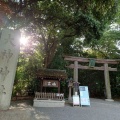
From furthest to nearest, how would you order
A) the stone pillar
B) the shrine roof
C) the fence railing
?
the shrine roof, the fence railing, the stone pillar

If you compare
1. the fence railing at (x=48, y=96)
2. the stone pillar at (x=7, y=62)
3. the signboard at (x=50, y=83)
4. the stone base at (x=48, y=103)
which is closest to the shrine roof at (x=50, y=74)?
the signboard at (x=50, y=83)

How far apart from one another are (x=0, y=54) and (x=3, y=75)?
0.76 m

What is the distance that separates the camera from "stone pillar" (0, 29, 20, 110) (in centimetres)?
589

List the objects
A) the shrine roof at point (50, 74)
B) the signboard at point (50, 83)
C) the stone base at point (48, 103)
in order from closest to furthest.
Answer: the stone base at point (48, 103), the shrine roof at point (50, 74), the signboard at point (50, 83)

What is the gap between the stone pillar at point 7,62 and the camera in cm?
589

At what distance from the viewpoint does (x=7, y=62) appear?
608 cm

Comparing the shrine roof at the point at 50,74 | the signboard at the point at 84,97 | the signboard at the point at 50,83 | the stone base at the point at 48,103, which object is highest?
the shrine roof at the point at 50,74

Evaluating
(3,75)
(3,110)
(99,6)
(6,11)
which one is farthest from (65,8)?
(3,110)

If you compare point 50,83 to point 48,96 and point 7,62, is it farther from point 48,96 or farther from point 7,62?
point 7,62

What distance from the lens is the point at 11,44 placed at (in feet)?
20.3

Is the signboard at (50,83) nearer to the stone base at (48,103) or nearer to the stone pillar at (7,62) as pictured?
the stone base at (48,103)

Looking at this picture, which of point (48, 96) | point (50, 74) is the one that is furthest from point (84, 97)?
point (50, 74)

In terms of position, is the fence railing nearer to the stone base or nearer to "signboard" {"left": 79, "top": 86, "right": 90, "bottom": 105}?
the stone base

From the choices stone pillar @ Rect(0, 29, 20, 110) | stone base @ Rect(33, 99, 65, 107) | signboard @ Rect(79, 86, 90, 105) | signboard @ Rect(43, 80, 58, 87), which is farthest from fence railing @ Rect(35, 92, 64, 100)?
stone pillar @ Rect(0, 29, 20, 110)
